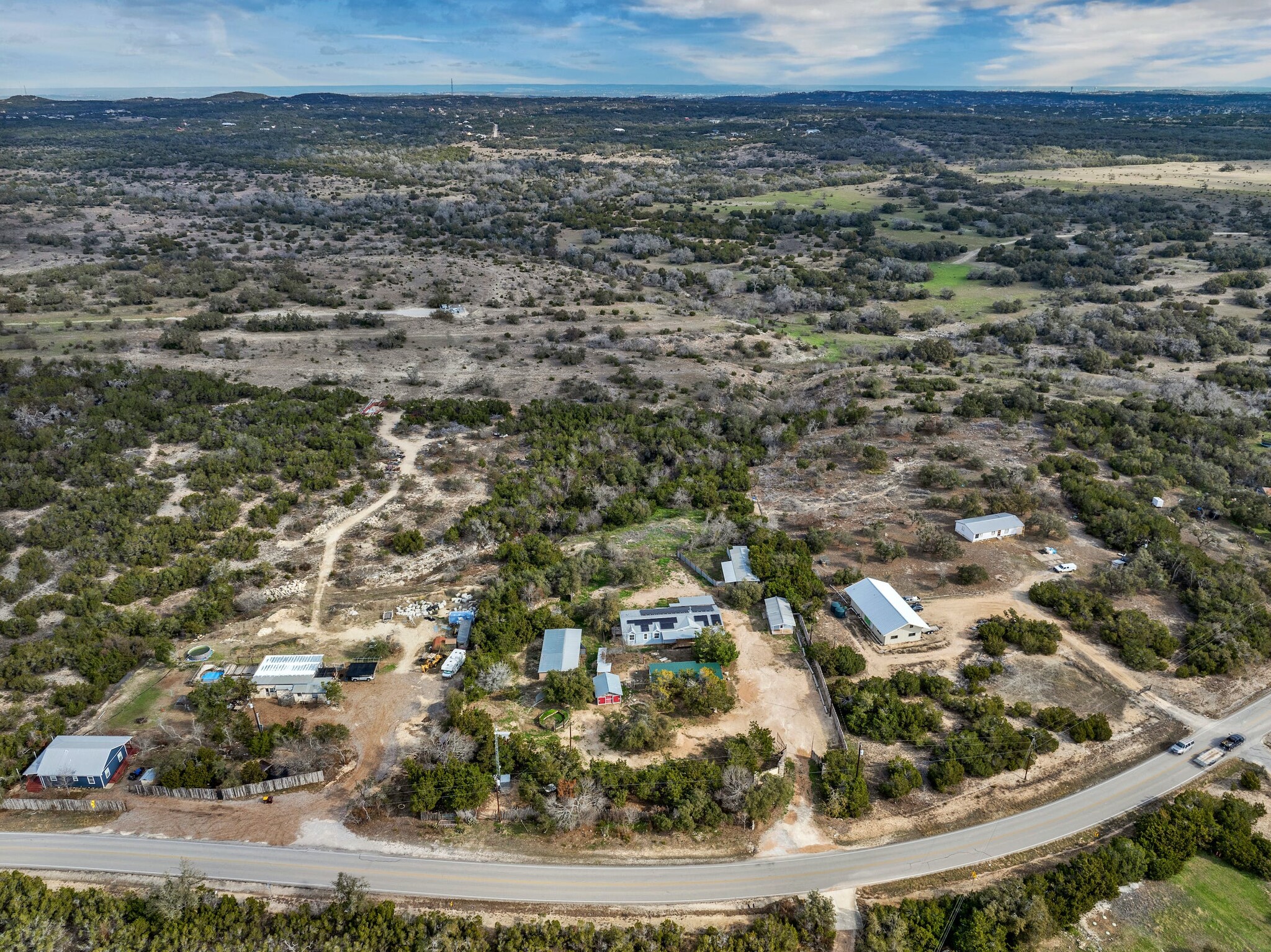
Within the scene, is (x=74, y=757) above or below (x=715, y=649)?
below

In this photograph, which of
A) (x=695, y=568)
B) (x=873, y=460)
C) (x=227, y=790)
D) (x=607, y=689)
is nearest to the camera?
(x=227, y=790)

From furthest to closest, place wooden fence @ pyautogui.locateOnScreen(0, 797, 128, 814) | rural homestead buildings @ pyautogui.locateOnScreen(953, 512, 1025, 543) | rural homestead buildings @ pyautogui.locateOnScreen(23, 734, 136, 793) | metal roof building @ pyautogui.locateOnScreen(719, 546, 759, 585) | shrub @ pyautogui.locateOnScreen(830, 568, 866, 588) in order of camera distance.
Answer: rural homestead buildings @ pyautogui.locateOnScreen(953, 512, 1025, 543), shrub @ pyautogui.locateOnScreen(830, 568, 866, 588), metal roof building @ pyautogui.locateOnScreen(719, 546, 759, 585), rural homestead buildings @ pyautogui.locateOnScreen(23, 734, 136, 793), wooden fence @ pyautogui.locateOnScreen(0, 797, 128, 814)

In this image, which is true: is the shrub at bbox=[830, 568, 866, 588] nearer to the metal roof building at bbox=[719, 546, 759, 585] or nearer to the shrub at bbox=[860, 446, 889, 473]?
the metal roof building at bbox=[719, 546, 759, 585]

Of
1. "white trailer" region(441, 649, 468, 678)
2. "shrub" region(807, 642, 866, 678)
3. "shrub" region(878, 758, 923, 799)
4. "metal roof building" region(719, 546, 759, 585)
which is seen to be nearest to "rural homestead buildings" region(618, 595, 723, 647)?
"metal roof building" region(719, 546, 759, 585)

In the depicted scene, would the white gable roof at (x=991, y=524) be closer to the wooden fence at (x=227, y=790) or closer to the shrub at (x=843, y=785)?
the shrub at (x=843, y=785)

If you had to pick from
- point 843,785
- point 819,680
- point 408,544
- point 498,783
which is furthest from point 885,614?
point 408,544

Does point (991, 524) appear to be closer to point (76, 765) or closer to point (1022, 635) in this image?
point (1022, 635)
